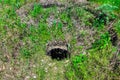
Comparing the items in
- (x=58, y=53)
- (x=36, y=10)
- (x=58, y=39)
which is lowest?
(x=58, y=53)

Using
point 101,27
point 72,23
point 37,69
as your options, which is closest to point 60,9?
point 72,23

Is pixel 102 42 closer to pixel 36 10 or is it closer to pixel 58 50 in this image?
pixel 58 50

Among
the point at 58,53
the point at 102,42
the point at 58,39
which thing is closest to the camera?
the point at 102,42

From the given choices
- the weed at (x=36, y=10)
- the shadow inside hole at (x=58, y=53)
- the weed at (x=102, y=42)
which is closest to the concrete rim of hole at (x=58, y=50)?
the shadow inside hole at (x=58, y=53)

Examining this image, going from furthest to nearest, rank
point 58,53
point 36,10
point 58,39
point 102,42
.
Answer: point 36,10
point 58,39
point 58,53
point 102,42

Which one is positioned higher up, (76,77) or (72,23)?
(72,23)

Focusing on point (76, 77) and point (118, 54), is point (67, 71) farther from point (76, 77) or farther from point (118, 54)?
point (118, 54)

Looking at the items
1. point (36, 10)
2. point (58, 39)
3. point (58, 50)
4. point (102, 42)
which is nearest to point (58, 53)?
point (58, 50)
